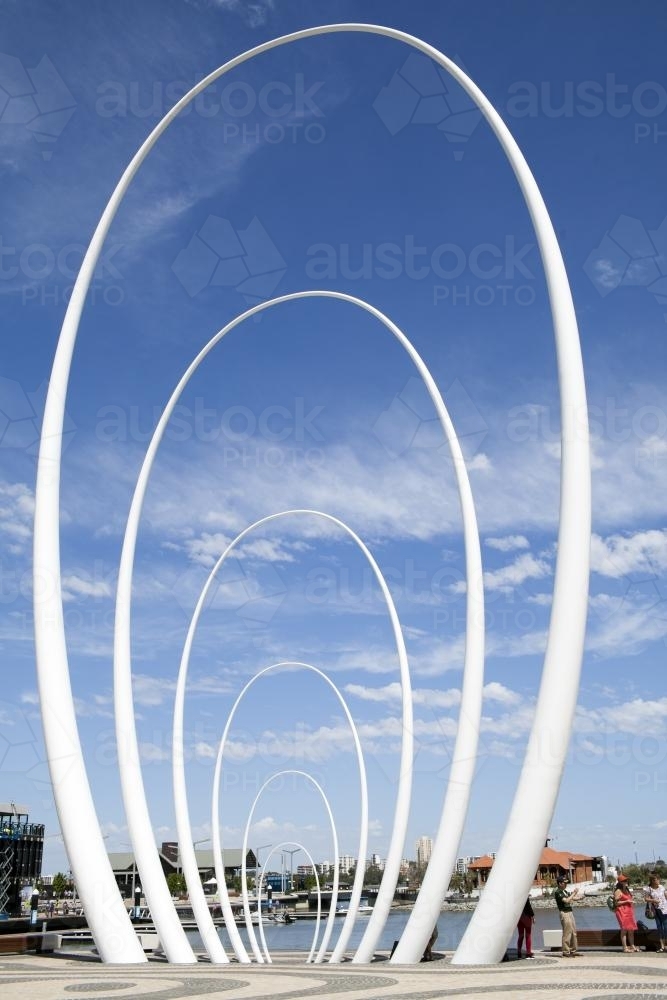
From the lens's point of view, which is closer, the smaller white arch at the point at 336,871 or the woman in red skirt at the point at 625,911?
the woman in red skirt at the point at 625,911

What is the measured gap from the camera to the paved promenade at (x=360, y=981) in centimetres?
1095

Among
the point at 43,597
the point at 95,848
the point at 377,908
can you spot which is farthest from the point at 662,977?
the point at 377,908

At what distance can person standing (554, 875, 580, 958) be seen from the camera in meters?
17.3

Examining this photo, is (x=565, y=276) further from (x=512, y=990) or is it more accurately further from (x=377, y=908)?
(x=377, y=908)

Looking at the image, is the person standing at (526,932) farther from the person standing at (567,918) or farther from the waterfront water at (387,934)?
the waterfront water at (387,934)

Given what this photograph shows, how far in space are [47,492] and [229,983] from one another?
10.4 metres

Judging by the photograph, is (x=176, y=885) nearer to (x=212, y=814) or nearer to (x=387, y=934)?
(x=387, y=934)

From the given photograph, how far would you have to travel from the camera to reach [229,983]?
530 inches

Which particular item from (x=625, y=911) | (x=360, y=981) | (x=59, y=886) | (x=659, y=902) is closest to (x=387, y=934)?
(x=625, y=911)

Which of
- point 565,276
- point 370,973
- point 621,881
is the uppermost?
point 565,276

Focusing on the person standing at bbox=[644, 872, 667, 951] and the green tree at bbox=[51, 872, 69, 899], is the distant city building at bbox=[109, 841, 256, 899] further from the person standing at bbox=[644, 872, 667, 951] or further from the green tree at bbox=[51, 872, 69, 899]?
the person standing at bbox=[644, 872, 667, 951]

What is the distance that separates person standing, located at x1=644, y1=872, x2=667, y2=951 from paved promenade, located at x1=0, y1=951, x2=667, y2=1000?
494mm

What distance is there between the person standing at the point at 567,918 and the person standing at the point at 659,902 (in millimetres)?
1393

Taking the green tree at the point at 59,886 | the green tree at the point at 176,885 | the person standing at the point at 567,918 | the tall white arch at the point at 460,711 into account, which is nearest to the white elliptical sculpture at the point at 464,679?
the tall white arch at the point at 460,711
